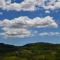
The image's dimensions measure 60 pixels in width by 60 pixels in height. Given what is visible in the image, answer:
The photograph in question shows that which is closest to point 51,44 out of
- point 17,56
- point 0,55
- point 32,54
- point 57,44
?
point 57,44

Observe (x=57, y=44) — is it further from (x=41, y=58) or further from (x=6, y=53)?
(x=6, y=53)

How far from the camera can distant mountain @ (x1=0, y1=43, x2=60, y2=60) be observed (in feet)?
27.6

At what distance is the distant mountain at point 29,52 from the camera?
841cm

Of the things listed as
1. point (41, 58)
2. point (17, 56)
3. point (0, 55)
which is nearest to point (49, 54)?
point (41, 58)

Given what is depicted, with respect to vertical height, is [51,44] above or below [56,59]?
above

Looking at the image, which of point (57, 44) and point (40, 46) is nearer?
point (57, 44)

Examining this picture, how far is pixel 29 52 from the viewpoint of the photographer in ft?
28.3

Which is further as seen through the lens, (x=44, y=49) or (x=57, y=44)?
(x=44, y=49)

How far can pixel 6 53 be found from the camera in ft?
28.0

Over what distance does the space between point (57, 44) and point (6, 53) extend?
1.89 m

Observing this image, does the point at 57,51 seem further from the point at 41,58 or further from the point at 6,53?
the point at 6,53

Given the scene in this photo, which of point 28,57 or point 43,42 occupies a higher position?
point 43,42

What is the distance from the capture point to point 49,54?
846cm

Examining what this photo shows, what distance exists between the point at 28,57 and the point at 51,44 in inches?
37.9
